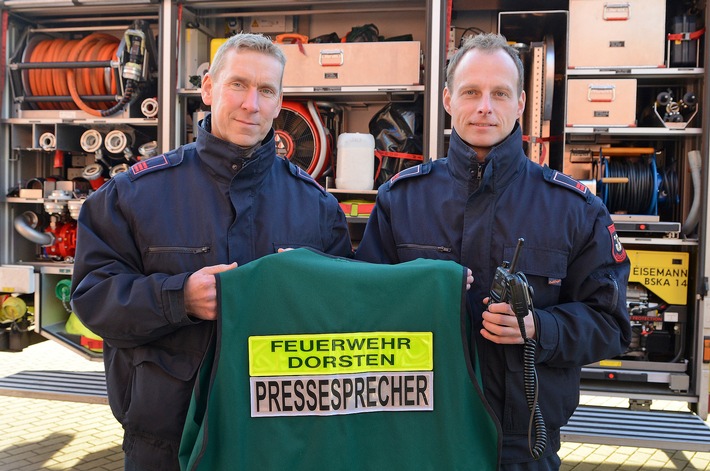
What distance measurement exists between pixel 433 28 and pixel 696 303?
2.41 m

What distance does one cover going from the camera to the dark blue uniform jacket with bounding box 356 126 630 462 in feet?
6.40

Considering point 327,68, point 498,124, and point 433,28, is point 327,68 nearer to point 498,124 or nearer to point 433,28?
point 433,28

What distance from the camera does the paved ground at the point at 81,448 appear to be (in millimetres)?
4512

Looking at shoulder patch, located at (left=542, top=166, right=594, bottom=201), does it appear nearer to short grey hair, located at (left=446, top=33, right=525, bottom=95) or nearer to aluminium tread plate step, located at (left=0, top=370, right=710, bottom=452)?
short grey hair, located at (left=446, top=33, right=525, bottom=95)

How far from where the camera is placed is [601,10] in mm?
4238

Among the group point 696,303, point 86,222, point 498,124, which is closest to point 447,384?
point 498,124

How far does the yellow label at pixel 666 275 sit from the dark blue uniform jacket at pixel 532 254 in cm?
238

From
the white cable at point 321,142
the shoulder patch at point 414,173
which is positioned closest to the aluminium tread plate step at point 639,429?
the shoulder patch at point 414,173

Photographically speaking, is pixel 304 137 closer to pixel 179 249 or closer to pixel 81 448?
pixel 81 448

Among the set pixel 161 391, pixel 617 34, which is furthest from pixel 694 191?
pixel 161 391

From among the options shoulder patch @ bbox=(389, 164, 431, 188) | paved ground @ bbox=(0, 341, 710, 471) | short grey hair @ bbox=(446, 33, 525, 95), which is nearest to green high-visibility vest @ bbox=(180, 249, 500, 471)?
shoulder patch @ bbox=(389, 164, 431, 188)

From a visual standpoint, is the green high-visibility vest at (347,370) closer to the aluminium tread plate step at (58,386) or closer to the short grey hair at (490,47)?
the short grey hair at (490,47)

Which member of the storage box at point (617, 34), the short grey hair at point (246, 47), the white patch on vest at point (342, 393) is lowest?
the white patch on vest at point (342, 393)

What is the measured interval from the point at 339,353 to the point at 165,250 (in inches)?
25.4
